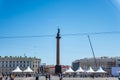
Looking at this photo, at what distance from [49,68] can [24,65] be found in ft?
69.8

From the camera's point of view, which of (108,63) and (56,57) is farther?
(108,63)

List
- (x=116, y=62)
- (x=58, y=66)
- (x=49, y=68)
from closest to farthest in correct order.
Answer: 1. (x=58, y=66)
2. (x=116, y=62)
3. (x=49, y=68)

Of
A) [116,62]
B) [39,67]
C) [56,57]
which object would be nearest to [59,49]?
[56,57]

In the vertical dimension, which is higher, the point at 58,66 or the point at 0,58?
the point at 0,58

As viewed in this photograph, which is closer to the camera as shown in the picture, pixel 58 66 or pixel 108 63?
pixel 58 66

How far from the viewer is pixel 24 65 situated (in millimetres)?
162625

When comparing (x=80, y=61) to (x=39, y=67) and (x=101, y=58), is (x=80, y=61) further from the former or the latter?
(x=39, y=67)

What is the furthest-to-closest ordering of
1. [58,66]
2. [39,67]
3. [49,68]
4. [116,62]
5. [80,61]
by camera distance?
[49,68], [39,67], [80,61], [116,62], [58,66]

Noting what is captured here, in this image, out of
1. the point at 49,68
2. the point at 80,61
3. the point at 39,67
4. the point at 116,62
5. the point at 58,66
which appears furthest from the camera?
the point at 49,68

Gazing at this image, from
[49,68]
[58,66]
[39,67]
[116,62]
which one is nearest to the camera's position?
[58,66]

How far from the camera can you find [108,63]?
141 m

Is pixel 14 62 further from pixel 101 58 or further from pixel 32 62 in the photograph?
pixel 101 58

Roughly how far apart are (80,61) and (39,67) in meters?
25.4

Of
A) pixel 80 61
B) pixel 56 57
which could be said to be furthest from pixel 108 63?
pixel 56 57
